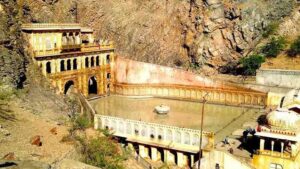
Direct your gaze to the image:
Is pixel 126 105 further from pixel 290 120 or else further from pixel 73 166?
pixel 73 166

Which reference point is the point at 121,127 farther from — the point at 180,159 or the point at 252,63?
the point at 252,63

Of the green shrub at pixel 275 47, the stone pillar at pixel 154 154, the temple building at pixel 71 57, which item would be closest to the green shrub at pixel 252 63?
the green shrub at pixel 275 47

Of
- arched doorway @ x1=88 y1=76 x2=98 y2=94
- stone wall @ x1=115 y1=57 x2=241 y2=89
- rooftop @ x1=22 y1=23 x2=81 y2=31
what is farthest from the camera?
arched doorway @ x1=88 y1=76 x2=98 y2=94

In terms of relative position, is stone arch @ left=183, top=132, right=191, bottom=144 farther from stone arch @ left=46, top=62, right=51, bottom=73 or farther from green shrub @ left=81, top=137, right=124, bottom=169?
stone arch @ left=46, top=62, right=51, bottom=73

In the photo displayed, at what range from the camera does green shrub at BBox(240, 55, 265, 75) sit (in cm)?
4794

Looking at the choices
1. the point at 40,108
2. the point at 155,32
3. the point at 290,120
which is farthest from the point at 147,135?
the point at 155,32

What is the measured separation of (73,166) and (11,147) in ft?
18.7

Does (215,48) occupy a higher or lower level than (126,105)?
higher

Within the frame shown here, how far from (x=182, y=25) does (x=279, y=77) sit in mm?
19094

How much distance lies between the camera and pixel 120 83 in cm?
4862

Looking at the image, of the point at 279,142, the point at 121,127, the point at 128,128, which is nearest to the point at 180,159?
the point at 128,128

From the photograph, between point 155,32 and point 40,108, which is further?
point 155,32

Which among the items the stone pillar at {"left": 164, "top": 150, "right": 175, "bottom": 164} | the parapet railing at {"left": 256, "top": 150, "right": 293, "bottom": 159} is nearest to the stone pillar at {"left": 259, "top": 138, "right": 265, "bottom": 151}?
the parapet railing at {"left": 256, "top": 150, "right": 293, "bottom": 159}

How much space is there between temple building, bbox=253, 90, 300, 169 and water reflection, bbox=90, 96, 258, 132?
815 centimetres
